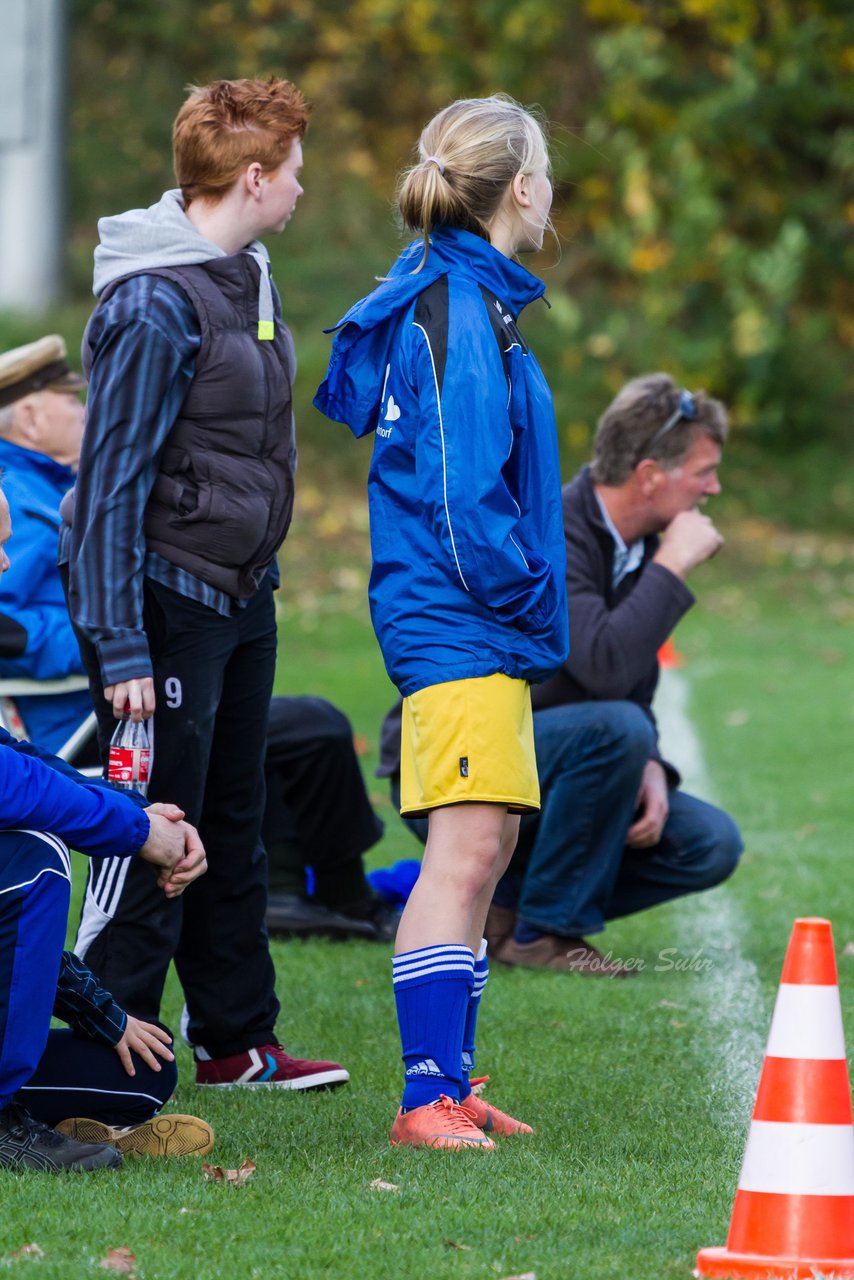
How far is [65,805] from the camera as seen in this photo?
342 cm

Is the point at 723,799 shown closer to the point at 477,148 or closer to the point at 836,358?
the point at 477,148

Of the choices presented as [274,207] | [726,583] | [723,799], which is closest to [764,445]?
[726,583]

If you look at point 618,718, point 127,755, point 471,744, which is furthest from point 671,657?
point 471,744

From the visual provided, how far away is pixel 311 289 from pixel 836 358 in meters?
6.82

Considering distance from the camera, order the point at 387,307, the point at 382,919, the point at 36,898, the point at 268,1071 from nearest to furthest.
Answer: the point at 36,898
the point at 387,307
the point at 268,1071
the point at 382,919

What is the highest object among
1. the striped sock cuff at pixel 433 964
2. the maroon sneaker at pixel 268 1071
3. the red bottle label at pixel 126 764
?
the red bottle label at pixel 126 764

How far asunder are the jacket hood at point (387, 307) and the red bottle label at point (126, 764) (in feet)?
2.69

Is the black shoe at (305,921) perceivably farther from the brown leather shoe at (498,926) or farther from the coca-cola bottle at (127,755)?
the coca-cola bottle at (127,755)

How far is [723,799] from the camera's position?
29.3 ft

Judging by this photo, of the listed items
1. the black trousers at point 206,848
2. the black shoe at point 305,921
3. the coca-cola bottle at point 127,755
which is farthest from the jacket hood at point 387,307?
the black shoe at point 305,921

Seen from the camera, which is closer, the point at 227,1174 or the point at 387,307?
the point at 227,1174

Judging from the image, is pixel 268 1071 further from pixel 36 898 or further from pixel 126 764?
pixel 36 898

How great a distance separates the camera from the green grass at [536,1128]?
9.88ft

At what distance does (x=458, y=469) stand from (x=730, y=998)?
233cm
